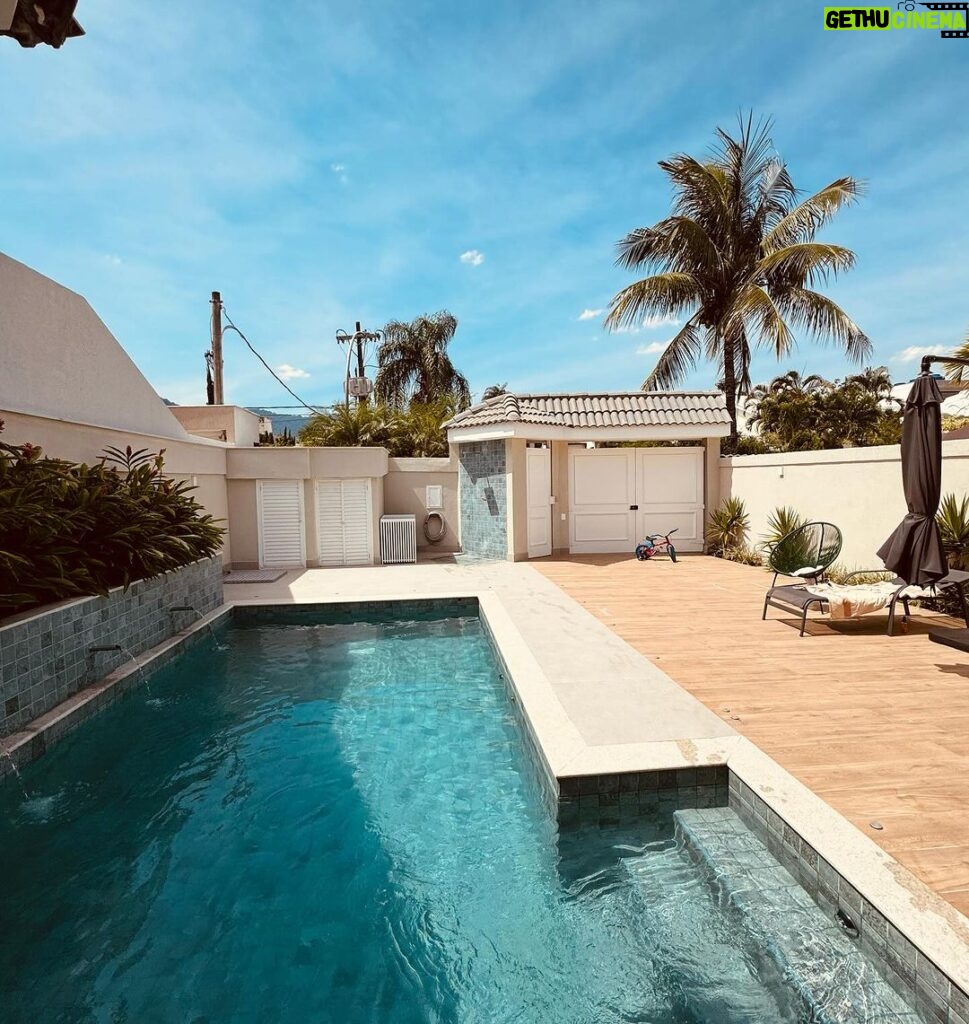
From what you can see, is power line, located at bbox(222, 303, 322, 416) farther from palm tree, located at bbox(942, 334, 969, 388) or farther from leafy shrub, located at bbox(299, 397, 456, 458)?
palm tree, located at bbox(942, 334, 969, 388)

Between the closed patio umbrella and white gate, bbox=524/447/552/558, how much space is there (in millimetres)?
8426

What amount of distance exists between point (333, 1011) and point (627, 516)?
13.1 meters

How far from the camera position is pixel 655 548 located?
557 inches

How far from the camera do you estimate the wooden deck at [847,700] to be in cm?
332

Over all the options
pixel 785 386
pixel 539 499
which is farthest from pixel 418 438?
pixel 785 386

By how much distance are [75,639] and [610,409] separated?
1185 centimetres

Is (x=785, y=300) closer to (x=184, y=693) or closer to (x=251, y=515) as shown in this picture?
(x=251, y=515)

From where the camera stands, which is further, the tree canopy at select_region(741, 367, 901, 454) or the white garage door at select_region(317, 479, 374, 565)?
the tree canopy at select_region(741, 367, 901, 454)

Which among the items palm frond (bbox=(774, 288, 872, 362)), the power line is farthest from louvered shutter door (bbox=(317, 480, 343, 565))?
palm frond (bbox=(774, 288, 872, 362))

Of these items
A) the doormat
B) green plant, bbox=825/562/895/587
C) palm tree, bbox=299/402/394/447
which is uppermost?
palm tree, bbox=299/402/394/447

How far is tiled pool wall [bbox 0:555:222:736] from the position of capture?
17.1 ft

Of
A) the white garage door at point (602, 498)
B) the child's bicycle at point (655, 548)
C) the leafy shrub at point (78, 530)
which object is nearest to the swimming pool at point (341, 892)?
the leafy shrub at point (78, 530)

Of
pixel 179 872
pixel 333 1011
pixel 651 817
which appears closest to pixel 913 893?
pixel 651 817

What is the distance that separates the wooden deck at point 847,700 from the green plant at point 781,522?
247 centimetres
